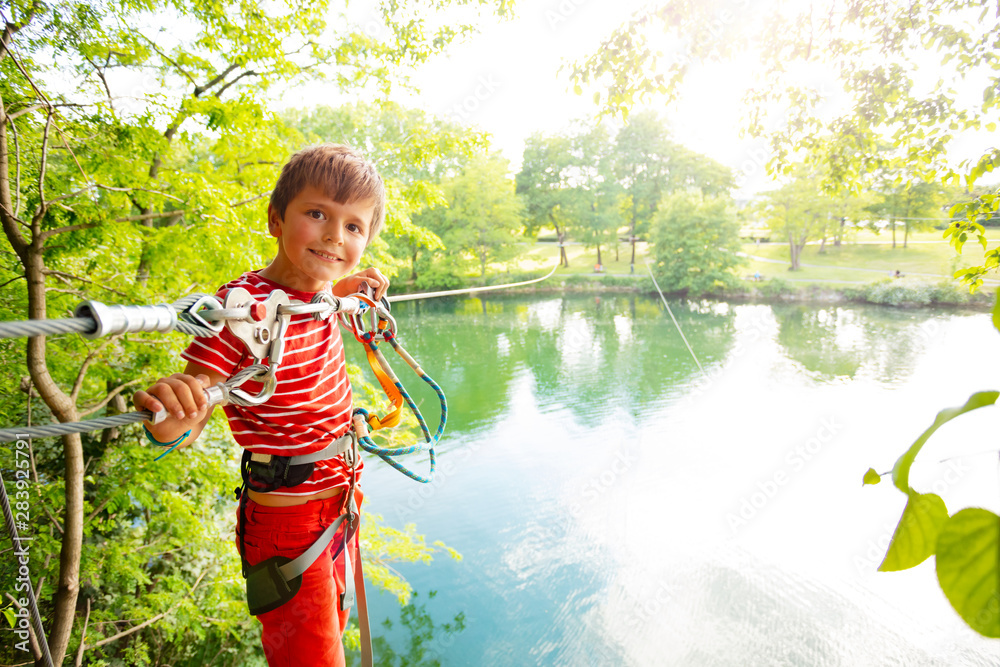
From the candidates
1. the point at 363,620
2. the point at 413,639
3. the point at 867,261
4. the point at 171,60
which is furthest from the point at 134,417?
the point at 867,261

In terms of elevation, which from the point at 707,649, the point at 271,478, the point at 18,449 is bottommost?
the point at 707,649

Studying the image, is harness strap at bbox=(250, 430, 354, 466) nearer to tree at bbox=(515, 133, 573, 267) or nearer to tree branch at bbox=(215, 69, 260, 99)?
tree branch at bbox=(215, 69, 260, 99)

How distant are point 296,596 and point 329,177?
1.04 metres

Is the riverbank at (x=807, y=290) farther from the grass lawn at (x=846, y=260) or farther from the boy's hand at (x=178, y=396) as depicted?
the boy's hand at (x=178, y=396)

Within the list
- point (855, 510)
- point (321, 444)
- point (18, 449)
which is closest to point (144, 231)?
point (18, 449)

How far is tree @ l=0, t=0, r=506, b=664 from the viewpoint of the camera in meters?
2.62

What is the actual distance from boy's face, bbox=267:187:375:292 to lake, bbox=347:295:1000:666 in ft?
12.0

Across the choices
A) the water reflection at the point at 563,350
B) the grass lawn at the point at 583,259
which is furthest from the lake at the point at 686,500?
the grass lawn at the point at 583,259

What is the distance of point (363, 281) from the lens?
1636mm

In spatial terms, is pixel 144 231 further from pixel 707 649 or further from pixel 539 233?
pixel 539 233

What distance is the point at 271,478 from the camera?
49.9 inches

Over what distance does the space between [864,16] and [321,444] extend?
4992mm

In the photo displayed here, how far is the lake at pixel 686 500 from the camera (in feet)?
19.9

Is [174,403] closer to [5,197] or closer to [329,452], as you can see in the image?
[329,452]
